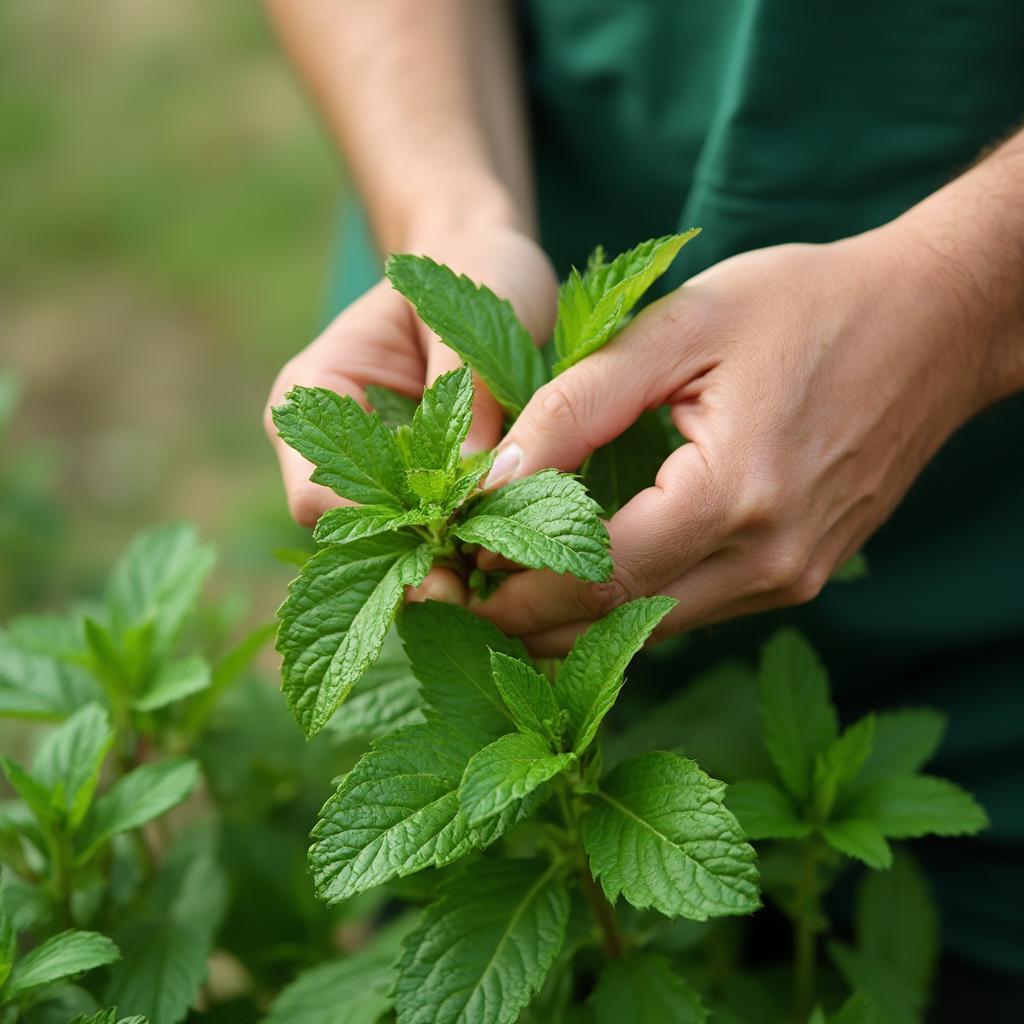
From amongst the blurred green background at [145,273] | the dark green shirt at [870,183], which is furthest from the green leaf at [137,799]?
the blurred green background at [145,273]

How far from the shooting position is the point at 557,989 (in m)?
1.15

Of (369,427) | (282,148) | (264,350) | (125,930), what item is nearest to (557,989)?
(125,930)

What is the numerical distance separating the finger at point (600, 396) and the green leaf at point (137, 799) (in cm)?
45

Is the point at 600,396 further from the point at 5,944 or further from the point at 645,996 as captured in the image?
the point at 5,944

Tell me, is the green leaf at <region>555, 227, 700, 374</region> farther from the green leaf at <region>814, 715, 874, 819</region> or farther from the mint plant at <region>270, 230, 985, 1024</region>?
the green leaf at <region>814, 715, 874, 819</region>

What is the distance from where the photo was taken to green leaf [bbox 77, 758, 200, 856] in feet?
3.66

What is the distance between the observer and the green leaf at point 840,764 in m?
1.11

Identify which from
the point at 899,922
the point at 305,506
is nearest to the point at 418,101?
the point at 305,506

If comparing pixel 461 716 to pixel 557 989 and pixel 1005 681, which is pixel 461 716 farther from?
pixel 1005 681

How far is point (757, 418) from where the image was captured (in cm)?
103

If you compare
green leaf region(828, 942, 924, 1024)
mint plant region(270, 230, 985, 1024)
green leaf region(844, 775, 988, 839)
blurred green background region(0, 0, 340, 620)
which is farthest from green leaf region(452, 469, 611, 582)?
blurred green background region(0, 0, 340, 620)

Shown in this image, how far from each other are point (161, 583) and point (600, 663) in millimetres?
659

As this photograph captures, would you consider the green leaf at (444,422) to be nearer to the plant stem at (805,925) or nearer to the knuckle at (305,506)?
the knuckle at (305,506)

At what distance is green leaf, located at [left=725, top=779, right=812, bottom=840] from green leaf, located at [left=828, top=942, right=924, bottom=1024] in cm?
19
